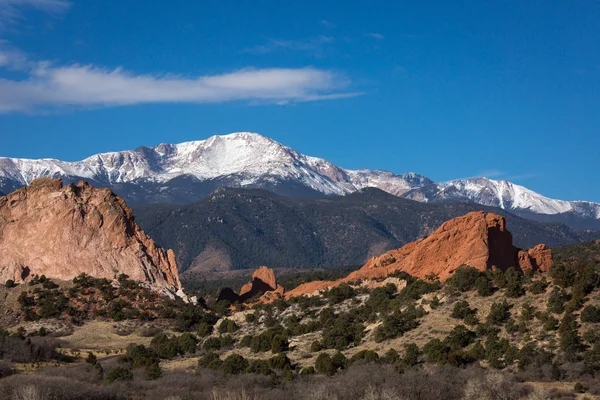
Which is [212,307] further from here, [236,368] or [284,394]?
[284,394]

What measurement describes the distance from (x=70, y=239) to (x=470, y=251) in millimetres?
38621

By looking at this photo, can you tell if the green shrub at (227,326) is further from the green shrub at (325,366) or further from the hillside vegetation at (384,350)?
the green shrub at (325,366)

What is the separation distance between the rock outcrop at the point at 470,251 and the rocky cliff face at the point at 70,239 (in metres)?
25.0

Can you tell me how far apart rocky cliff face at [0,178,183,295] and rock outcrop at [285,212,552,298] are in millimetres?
24962

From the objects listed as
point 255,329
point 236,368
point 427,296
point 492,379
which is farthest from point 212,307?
point 492,379

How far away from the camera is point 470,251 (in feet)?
246

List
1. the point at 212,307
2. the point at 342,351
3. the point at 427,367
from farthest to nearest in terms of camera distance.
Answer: the point at 212,307 → the point at 342,351 → the point at 427,367

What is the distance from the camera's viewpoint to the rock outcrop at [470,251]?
74938 millimetres

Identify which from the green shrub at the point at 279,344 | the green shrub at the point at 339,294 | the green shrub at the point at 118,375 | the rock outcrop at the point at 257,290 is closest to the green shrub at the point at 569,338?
the green shrub at the point at 279,344

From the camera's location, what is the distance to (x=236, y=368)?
179 ft

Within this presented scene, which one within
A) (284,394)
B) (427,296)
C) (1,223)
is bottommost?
(284,394)

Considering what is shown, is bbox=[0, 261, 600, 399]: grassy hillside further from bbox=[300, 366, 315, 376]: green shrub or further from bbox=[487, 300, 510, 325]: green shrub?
bbox=[300, 366, 315, 376]: green shrub

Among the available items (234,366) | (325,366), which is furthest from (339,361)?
(234,366)

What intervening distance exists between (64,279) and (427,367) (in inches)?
1861
